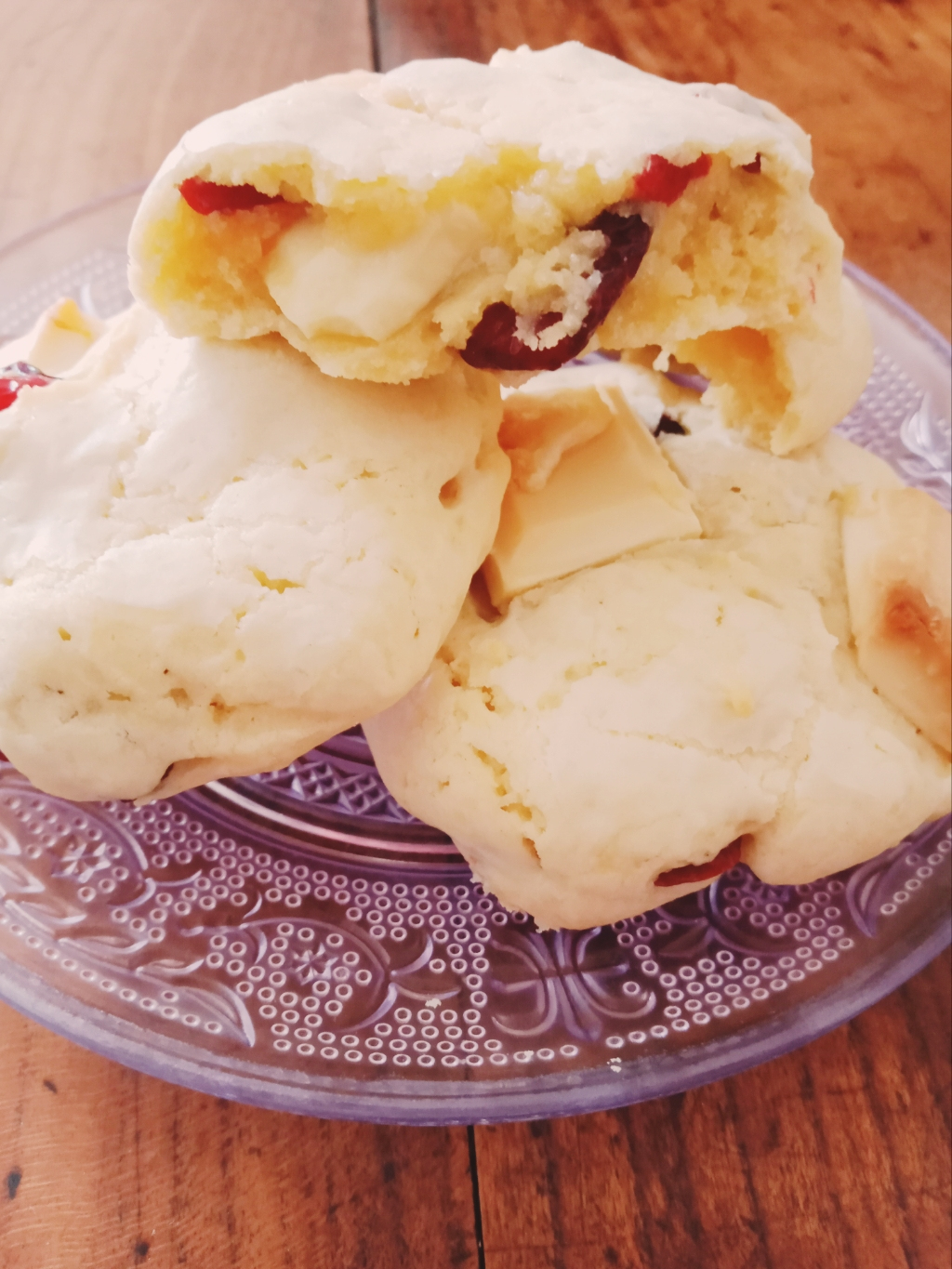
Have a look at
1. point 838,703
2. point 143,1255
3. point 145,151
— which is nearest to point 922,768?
point 838,703

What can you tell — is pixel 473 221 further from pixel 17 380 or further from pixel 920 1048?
pixel 920 1048

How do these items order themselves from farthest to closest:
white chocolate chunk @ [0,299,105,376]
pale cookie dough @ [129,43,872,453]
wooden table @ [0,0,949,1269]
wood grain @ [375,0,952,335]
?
wood grain @ [375,0,952,335], white chocolate chunk @ [0,299,105,376], wooden table @ [0,0,949,1269], pale cookie dough @ [129,43,872,453]

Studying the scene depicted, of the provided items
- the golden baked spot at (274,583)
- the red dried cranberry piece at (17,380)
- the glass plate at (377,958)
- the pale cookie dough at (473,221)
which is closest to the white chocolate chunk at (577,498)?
the pale cookie dough at (473,221)

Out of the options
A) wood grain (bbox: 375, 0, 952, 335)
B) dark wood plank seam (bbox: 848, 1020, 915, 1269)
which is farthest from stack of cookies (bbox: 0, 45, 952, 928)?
wood grain (bbox: 375, 0, 952, 335)

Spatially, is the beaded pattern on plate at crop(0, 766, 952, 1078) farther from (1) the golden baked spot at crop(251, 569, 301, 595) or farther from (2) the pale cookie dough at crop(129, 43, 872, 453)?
(2) the pale cookie dough at crop(129, 43, 872, 453)

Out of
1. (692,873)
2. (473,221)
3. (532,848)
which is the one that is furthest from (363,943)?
(473,221)

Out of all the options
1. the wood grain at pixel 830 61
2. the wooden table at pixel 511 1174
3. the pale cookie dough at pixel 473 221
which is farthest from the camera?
the wood grain at pixel 830 61

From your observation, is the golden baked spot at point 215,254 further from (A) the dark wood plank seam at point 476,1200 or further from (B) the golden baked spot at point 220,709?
(A) the dark wood plank seam at point 476,1200
